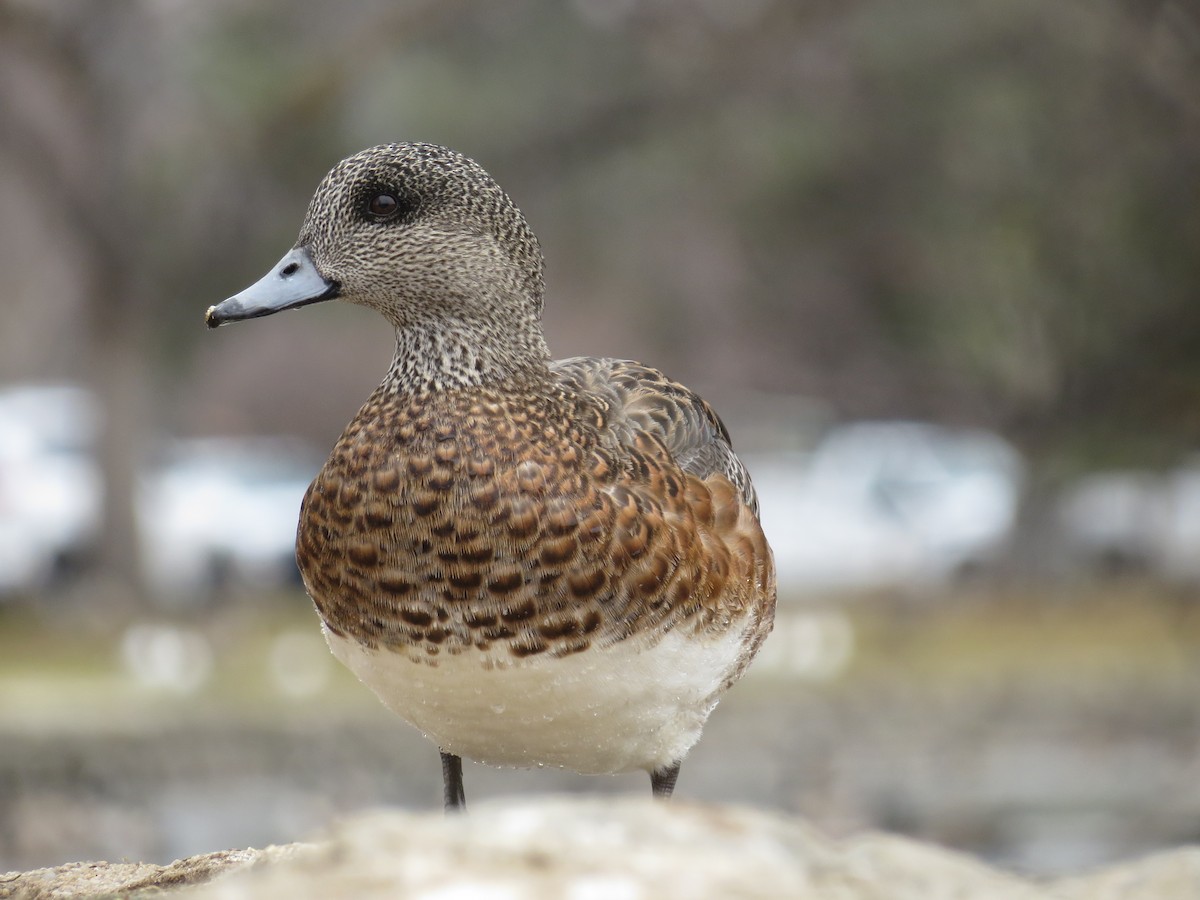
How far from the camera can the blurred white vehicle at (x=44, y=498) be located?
1494 centimetres

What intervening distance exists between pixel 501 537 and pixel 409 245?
2.14 ft

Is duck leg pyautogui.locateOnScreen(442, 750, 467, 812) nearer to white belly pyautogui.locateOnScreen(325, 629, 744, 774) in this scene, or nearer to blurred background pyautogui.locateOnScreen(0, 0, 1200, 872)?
white belly pyautogui.locateOnScreen(325, 629, 744, 774)

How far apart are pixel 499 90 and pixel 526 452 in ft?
43.5

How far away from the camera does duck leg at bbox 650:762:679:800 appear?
3.24 m

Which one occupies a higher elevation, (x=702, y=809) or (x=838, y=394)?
(x=838, y=394)

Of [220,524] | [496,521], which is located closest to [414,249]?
[496,521]

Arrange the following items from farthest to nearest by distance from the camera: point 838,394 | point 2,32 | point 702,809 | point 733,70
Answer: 1. point 838,394
2. point 733,70
3. point 2,32
4. point 702,809

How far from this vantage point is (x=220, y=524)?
16.7 m

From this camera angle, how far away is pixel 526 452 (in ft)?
9.55

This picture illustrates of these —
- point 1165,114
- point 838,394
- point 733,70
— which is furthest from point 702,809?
point 838,394

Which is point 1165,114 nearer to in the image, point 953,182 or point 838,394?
point 953,182

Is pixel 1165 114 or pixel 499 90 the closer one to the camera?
pixel 1165 114

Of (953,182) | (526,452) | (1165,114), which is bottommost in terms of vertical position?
(526,452)

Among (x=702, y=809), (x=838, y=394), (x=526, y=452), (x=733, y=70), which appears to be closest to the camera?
(x=702, y=809)
